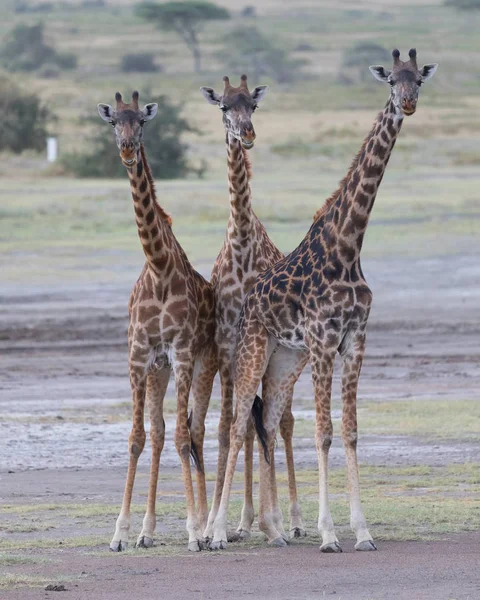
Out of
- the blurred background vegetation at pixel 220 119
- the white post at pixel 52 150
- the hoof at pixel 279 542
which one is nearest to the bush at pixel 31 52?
the blurred background vegetation at pixel 220 119

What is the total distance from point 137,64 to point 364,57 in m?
13.6

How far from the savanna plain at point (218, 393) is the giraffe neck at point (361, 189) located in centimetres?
183

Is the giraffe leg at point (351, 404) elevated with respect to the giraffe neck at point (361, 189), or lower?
lower

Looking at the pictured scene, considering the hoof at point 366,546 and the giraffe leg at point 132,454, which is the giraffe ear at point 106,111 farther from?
the hoof at point 366,546

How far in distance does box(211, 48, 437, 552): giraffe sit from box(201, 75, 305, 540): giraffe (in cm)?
18

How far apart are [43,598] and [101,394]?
696 centimetres

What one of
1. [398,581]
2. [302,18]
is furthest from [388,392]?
[302,18]

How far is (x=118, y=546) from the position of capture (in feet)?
27.6

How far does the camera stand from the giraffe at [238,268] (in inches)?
354

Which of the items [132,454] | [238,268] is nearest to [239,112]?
[238,268]

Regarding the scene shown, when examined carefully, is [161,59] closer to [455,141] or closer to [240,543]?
[455,141]

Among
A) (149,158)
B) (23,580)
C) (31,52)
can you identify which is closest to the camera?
(23,580)

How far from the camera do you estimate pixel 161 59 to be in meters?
93.2

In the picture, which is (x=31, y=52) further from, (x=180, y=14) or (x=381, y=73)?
(x=381, y=73)
